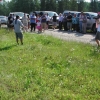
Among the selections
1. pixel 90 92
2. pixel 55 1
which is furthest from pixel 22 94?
pixel 55 1

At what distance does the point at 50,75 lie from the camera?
724cm

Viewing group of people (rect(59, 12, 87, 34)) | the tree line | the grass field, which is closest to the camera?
the grass field

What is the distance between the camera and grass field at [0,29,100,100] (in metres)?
5.79

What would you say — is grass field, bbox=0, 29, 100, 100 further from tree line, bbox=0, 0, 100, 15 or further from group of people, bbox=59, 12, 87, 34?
tree line, bbox=0, 0, 100, 15

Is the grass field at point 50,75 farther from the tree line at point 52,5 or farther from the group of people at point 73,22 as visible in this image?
the tree line at point 52,5

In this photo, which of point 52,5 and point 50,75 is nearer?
point 50,75

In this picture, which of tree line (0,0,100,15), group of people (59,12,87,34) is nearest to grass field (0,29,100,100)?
group of people (59,12,87,34)

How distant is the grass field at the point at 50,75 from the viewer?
5.79 metres

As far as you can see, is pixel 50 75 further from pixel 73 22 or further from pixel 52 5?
pixel 52 5

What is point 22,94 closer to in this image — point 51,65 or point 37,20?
point 51,65

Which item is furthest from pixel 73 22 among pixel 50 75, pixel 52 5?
pixel 52 5

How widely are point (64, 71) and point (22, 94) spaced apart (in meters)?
2.20

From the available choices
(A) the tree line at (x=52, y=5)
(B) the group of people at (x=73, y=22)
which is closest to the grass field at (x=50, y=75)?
(B) the group of people at (x=73, y=22)


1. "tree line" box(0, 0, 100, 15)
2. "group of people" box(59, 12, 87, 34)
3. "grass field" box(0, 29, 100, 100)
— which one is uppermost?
"tree line" box(0, 0, 100, 15)
